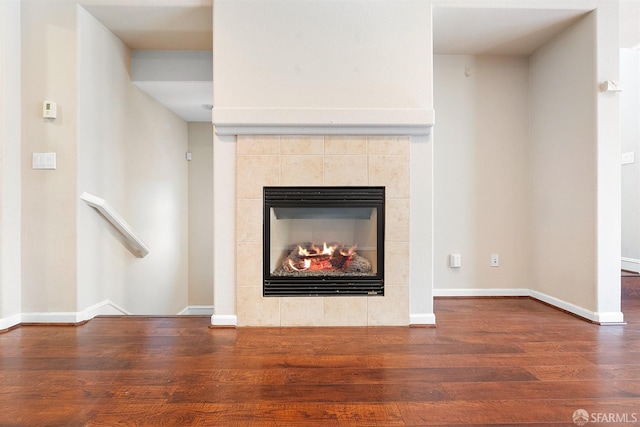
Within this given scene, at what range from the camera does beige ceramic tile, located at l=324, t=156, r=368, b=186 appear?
259 centimetres

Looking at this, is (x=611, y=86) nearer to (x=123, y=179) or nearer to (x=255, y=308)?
(x=255, y=308)

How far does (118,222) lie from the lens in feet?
9.73

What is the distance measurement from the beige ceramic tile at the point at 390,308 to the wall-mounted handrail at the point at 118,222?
207 centimetres

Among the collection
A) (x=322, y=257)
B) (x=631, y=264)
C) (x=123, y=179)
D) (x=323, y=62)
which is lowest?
(x=631, y=264)

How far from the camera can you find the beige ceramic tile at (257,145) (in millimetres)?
2568

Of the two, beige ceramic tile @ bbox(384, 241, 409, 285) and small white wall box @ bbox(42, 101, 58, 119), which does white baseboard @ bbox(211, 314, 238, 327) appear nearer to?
beige ceramic tile @ bbox(384, 241, 409, 285)

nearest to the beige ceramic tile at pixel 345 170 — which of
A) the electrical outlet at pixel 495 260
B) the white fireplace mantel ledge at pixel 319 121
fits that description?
the white fireplace mantel ledge at pixel 319 121

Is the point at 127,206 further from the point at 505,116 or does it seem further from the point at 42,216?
the point at 505,116

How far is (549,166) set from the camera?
314 centimetres

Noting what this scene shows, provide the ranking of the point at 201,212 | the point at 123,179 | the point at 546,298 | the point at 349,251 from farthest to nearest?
the point at 201,212 < the point at 123,179 < the point at 546,298 < the point at 349,251

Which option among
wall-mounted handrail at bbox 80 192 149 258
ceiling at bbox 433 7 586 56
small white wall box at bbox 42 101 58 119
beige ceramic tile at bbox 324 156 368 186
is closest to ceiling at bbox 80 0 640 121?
ceiling at bbox 433 7 586 56

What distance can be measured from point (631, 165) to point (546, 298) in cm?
194

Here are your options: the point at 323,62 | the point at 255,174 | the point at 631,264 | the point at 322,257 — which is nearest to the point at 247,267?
the point at 322,257

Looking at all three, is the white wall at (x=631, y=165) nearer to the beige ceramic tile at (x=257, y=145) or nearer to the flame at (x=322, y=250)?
the flame at (x=322, y=250)
